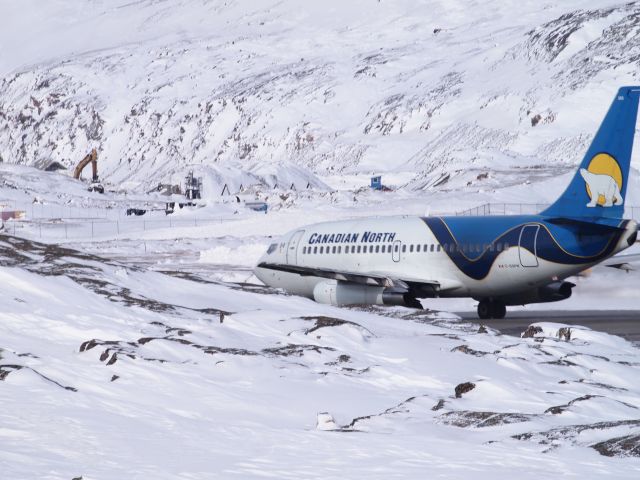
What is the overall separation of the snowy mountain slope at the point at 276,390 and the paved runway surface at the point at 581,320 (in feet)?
29.8

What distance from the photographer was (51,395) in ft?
49.7

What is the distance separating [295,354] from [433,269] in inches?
841

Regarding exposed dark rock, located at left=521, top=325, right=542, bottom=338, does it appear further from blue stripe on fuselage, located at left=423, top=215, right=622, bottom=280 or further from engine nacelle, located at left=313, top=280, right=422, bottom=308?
engine nacelle, located at left=313, top=280, right=422, bottom=308

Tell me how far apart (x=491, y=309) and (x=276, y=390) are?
24.8 m

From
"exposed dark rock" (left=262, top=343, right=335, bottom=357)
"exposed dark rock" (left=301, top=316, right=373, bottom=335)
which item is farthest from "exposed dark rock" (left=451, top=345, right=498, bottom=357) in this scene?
"exposed dark rock" (left=262, top=343, right=335, bottom=357)

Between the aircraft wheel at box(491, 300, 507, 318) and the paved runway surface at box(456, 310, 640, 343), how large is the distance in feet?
0.88

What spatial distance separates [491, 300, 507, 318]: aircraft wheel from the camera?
4097 centimetres

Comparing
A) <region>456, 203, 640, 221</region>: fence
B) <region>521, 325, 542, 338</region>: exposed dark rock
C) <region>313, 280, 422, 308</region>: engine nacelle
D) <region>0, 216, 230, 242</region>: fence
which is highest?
<region>456, 203, 640, 221</region>: fence

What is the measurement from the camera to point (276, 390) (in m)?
17.2

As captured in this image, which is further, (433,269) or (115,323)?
(433,269)

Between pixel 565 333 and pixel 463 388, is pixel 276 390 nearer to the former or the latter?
pixel 463 388

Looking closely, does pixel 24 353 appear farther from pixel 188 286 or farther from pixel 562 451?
pixel 188 286

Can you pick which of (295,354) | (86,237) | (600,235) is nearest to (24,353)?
(295,354)

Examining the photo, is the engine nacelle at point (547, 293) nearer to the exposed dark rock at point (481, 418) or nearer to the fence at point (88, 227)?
the exposed dark rock at point (481, 418)
